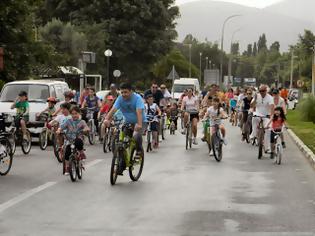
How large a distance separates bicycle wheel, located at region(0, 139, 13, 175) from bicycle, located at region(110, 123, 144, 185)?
2407 mm

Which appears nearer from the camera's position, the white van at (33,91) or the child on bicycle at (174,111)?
the white van at (33,91)

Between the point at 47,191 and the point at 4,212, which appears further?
the point at 47,191

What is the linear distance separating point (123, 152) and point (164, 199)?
181cm

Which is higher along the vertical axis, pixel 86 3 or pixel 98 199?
pixel 86 3

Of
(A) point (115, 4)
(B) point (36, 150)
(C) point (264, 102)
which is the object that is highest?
(A) point (115, 4)

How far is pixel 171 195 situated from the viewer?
11.7 meters

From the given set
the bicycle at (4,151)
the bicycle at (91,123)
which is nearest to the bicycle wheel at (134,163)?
the bicycle at (4,151)

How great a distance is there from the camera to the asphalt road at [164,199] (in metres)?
8.93

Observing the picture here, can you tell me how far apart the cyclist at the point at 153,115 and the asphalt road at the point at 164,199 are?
2.99 metres

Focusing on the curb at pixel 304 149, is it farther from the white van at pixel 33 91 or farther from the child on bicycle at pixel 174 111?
the white van at pixel 33 91

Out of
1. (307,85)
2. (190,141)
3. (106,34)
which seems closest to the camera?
(190,141)

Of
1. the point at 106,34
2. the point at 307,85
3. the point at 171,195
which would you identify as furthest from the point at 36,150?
the point at 307,85

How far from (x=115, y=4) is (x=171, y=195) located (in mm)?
53291

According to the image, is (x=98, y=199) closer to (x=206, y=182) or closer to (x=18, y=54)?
(x=206, y=182)
